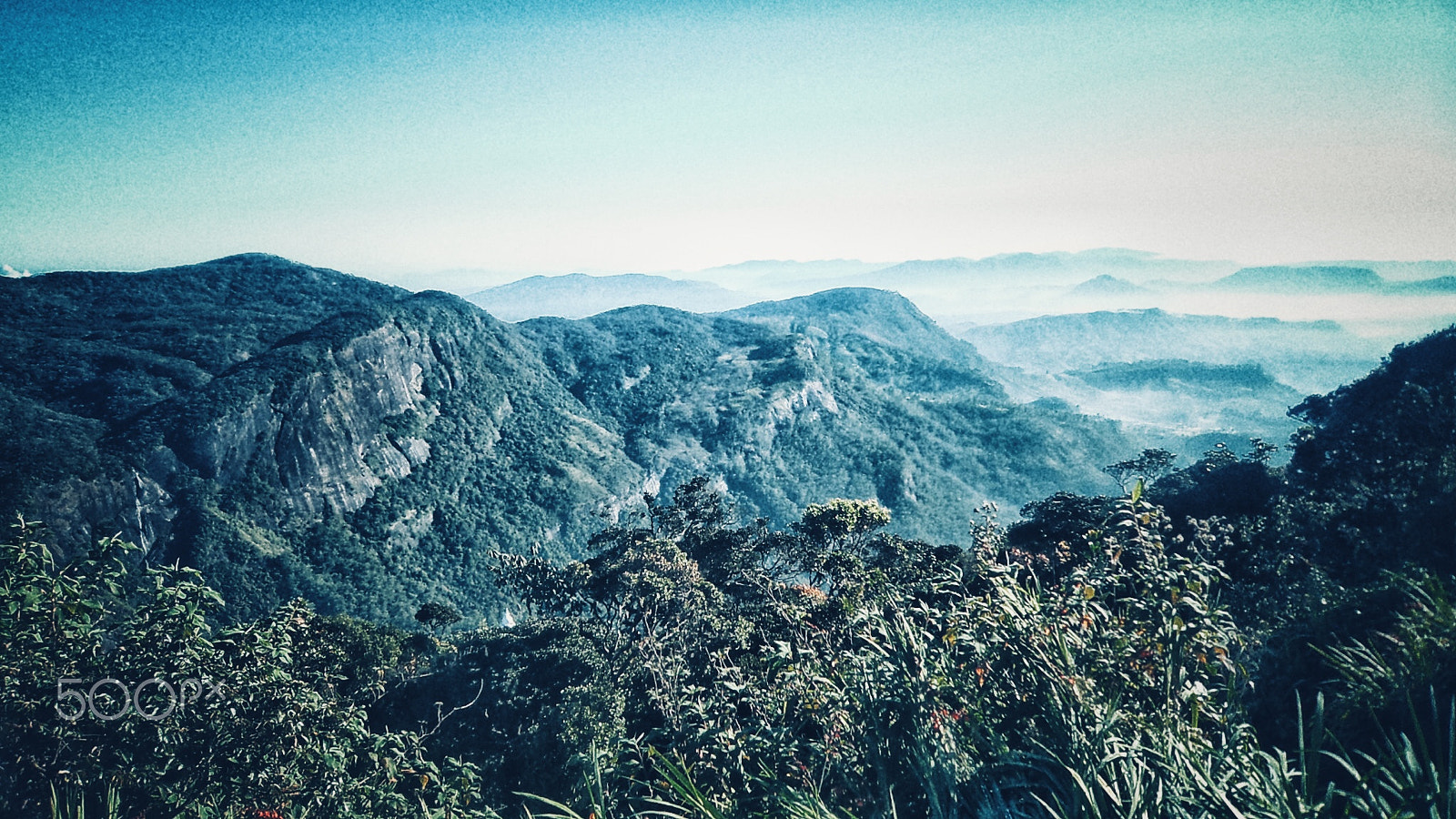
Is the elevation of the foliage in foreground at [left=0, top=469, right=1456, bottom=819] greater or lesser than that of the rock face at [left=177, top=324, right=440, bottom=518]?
greater

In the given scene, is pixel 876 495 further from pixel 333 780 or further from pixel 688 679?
pixel 333 780

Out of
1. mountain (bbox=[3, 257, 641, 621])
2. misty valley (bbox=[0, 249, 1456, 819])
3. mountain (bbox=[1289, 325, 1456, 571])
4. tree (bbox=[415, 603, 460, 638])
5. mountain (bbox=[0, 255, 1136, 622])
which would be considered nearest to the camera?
misty valley (bbox=[0, 249, 1456, 819])

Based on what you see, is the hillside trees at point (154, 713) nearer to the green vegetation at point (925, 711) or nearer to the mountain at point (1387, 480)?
the green vegetation at point (925, 711)

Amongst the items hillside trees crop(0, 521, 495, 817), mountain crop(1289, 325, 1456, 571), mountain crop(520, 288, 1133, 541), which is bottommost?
mountain crop(520, 288, 1133, 541)

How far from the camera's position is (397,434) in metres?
106

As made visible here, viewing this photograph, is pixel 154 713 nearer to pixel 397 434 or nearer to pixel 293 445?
pixel 293 445

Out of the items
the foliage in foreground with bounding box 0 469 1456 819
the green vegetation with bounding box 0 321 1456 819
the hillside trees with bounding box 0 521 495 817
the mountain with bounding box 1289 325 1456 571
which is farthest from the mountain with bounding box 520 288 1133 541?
the foliage in foreground with bounding box 0 469 1456 819

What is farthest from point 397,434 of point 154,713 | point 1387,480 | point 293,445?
point 1387,480

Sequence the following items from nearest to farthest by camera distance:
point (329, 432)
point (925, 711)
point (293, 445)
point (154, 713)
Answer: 1. point (925, 711)
2. point (154, 713)
3. point (293, 445)
4. point (329, 432)

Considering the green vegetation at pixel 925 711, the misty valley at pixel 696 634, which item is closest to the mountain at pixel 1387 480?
the misty valley at pixel 696 634

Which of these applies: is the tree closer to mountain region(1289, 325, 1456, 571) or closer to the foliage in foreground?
the foliage in foreground

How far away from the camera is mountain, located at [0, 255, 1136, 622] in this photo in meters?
75.2

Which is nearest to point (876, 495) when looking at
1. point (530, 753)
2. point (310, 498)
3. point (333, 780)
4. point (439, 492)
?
point (439, 492)

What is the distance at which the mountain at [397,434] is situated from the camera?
75.2m
